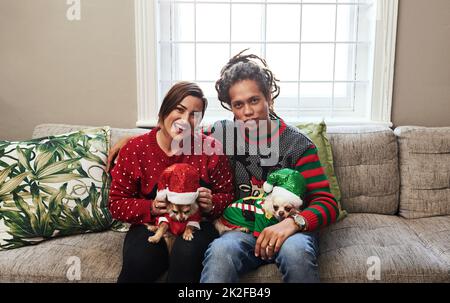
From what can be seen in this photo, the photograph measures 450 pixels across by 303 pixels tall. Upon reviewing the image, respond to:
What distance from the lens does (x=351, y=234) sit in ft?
6.10

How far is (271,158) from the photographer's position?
179 centimetres

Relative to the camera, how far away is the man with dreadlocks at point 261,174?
1.47 meters

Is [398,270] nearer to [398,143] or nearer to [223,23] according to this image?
[398,143]

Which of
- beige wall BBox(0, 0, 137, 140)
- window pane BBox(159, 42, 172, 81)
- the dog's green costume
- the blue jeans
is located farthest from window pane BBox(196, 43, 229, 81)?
the blue jeans

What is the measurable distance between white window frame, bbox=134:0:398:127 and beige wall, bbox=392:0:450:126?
49mm

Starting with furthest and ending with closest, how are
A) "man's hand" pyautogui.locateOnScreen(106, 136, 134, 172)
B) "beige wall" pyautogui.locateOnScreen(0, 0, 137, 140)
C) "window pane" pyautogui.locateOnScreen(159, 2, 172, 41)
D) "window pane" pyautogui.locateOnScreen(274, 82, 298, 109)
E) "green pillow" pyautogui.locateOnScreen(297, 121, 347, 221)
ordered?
"window pane" pyautogui.locateOnScreen(274, 82, 298, 109) → "window pane" pyautogui.locateOnScreen(159, 2, 172, 41) → "beige wall" pyautogui.locateOnScreen(0, 0, 137, 140) → "green pillow" pyautogui.locateOnScreen(297, 121, 347, 221) → "man's hand" pyautogui.locateOnScreen(106, 136, 134, 172)

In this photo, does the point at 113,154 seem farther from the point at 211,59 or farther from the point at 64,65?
the point at 211,59

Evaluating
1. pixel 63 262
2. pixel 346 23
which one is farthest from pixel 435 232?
pixel 63 262

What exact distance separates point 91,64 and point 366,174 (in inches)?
58.9

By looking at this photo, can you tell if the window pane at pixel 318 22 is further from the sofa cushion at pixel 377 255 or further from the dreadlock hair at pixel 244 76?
the sofa cushion at pixel 377 255

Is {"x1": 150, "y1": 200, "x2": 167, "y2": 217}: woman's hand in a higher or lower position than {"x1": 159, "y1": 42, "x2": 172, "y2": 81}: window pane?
lower

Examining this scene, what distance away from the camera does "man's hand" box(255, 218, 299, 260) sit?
1.52m

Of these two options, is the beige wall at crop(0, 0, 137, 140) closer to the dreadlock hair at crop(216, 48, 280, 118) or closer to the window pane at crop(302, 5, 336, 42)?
the dreadlock hair at crop(216, 48, 280, 118)
